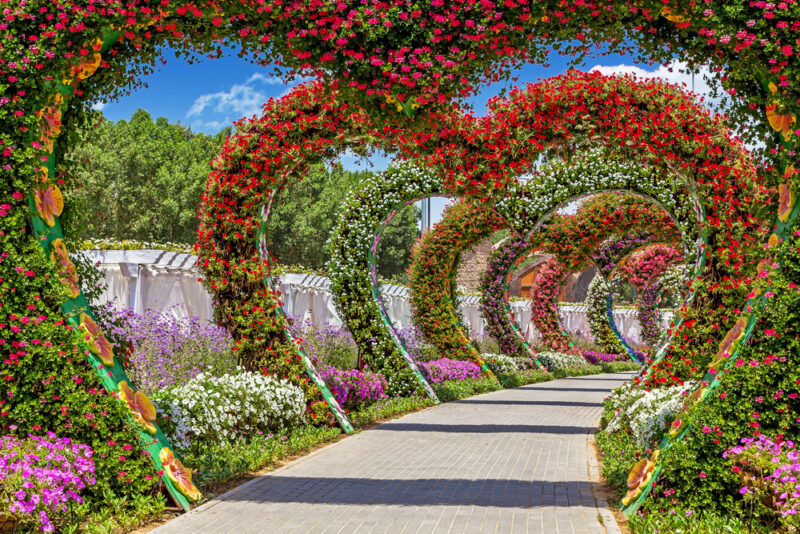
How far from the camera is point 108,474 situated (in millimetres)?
5047

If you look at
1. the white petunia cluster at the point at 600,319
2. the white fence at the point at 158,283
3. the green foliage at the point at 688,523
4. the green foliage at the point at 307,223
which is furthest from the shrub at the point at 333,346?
the green foliage at the point at 307,223

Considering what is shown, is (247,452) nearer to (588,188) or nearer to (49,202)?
(49,202)

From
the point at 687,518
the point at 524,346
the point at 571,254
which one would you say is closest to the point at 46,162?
the point at 687,518

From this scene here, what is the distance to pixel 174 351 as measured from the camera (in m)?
9.62

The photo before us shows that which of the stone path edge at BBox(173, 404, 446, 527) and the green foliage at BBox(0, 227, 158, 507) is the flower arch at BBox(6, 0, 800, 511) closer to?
the green foliage at BBox(0, 227, 158, 507)

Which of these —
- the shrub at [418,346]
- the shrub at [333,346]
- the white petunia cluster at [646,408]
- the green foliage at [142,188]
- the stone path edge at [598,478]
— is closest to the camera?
the stone path edge at [598,478]

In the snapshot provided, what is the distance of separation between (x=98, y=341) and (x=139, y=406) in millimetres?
537

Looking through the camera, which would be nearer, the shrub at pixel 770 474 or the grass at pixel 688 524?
the shrub at pixel 770 474

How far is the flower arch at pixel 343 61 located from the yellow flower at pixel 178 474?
0.52 metres

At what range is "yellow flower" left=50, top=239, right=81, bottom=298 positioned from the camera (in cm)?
514

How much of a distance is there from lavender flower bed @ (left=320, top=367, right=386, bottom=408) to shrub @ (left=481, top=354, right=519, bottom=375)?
6451mm

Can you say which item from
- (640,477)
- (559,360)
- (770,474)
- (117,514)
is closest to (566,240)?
(559,360)

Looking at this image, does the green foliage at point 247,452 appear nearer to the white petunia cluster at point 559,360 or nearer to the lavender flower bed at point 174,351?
the lavender flower bed at point 174,351

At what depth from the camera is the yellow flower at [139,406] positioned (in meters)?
5.20
